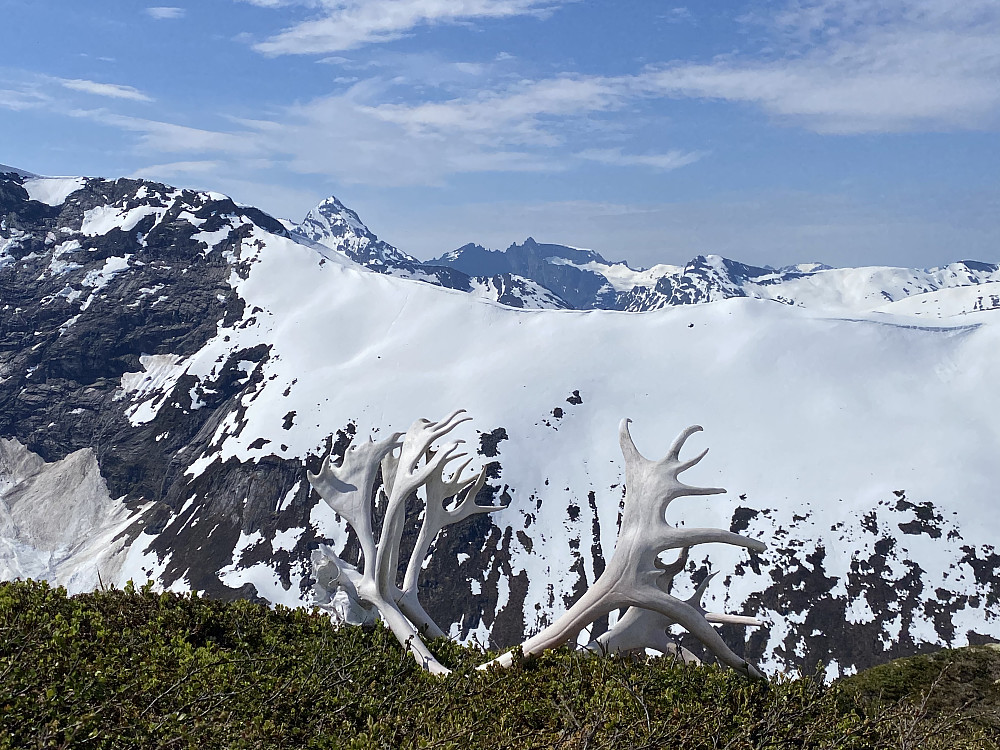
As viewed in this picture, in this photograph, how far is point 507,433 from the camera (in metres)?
108

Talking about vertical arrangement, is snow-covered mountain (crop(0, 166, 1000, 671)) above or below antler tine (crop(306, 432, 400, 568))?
below

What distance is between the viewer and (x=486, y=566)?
92.7 m

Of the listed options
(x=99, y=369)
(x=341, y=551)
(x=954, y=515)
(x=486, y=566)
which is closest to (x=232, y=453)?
(x=341, y=551)

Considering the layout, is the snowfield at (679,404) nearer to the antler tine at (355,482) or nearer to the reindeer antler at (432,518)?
the reindeer antler at (432,518)

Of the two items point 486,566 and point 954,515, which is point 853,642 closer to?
point 954,515

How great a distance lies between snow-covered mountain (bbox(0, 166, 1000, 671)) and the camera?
276 feet

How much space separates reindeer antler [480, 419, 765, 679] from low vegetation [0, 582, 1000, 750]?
2.24 ft

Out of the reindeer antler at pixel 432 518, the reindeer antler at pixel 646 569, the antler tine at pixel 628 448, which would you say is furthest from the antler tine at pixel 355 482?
the reindeer antler at pixel 646 569

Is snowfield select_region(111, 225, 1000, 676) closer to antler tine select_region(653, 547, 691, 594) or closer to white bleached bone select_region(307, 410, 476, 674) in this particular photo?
white bleached bone select_region(307, 410, 476, 674)

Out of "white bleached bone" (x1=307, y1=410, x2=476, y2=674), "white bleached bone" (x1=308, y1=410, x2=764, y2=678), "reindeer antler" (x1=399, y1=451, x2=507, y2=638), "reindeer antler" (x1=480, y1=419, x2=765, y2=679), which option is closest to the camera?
"reindeer antler" (x1=480, y1=419, x2=765, y2=679)

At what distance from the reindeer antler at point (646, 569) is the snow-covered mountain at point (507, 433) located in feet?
235

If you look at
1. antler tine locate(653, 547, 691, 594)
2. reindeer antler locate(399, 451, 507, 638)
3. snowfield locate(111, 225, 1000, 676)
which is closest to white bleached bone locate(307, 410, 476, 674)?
reindeer antler locate(399, 451, 507, 638)

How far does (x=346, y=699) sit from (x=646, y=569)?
14.6ft

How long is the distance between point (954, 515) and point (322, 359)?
9836 centimetres
